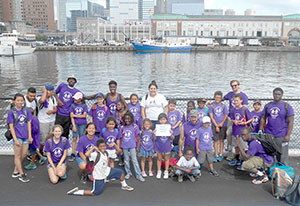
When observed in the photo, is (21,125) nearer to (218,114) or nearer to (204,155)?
(204,155)

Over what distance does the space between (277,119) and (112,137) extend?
390cm

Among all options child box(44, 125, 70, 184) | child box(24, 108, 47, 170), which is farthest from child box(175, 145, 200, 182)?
child box(24, 108, 47, 170)

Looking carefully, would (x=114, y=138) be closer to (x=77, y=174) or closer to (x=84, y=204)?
(x=77, y=174)

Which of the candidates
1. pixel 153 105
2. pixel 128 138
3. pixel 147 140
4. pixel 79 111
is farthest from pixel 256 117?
pixel 79 111

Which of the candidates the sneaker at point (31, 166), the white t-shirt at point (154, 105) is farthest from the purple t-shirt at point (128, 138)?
the sneaker at point (31, 166)

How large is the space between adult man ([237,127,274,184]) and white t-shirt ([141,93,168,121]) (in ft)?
6.78

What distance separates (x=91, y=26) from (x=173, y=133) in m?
186

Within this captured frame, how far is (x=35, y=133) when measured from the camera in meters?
6.47

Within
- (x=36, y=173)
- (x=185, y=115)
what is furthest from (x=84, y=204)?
(x=185, y=115)

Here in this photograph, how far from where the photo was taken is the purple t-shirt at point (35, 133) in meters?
6.33

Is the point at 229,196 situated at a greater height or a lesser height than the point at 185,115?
lesser

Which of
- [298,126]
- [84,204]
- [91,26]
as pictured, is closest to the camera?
[84,204]

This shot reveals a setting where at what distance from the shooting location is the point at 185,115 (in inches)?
279

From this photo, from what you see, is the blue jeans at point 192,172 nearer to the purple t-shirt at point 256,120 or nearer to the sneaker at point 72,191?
the purple t-shirt at point 256,120
